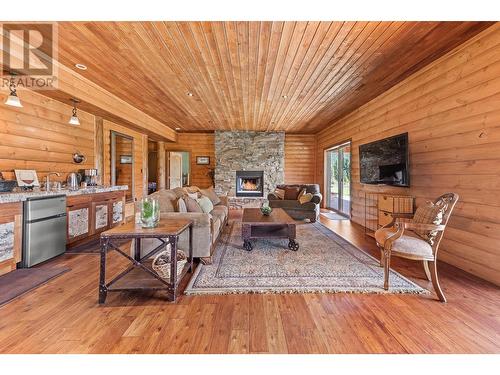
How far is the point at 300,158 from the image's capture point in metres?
8.72

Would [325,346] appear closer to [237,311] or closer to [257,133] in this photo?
[237,311]

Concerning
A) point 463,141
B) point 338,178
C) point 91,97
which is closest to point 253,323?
point 463,141

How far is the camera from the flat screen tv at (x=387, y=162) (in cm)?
356

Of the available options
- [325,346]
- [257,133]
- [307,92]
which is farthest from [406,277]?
[257,133]

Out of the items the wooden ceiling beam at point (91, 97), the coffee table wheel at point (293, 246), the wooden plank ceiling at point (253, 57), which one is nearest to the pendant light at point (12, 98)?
the wooden ceiling beam at point (91, 97)

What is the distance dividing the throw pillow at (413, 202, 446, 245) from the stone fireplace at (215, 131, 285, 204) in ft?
19.1

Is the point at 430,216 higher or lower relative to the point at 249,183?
lower

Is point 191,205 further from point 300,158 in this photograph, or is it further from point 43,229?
point 300,158

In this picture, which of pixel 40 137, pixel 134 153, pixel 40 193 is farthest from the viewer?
pixel 134 153

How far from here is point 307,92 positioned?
4430 mm

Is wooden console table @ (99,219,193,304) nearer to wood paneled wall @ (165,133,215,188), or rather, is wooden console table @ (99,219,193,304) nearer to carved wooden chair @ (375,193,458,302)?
carved wooden chair @ (375,193,458,302)

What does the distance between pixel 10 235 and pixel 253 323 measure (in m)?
2.85

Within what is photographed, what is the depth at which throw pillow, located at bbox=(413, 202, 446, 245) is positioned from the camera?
7.42ft

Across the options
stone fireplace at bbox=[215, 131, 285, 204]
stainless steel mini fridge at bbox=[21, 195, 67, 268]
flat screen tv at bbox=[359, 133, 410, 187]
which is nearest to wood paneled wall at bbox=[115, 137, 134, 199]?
stone fireplace at bbox=[215, 131, 285, 204]
